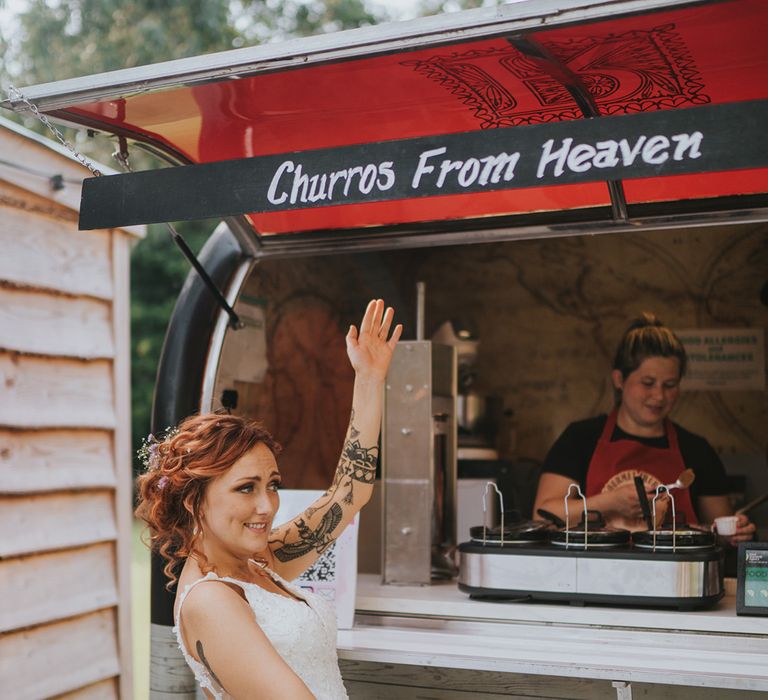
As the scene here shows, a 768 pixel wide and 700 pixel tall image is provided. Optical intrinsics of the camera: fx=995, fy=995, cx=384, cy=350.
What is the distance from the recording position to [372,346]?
2.81 metres

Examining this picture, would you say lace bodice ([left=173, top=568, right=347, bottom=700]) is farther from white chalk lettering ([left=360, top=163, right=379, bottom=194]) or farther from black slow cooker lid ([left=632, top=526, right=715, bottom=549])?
black slow cooker lid ([left=632, top=526, right=715, bottom=549])

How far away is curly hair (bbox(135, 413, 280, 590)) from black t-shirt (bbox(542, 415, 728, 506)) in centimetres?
214

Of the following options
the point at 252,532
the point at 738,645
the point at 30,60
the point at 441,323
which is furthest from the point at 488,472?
the point at 30,60

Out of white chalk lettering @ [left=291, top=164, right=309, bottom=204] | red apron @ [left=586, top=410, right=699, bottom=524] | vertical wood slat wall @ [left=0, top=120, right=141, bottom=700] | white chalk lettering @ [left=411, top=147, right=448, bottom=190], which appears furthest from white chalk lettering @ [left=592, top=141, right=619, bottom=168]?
vertical wood slat wall @ [left=0, top=120, right=141, bottom=700]

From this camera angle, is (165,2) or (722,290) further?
(165,2)

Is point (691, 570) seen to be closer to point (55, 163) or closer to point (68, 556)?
point (68, 556)

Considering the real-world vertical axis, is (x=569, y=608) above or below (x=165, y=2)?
below

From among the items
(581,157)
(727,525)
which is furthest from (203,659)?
(727,525)

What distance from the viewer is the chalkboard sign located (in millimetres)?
2199

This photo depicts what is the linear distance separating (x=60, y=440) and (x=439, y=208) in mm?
1827

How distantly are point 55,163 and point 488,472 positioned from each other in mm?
2939

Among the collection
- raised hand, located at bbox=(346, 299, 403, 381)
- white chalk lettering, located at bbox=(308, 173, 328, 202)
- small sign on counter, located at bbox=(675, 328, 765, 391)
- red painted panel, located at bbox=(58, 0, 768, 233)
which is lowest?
small sign on counter, located at bbox=(675, 328, 765, 391)

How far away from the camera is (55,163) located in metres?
4.05

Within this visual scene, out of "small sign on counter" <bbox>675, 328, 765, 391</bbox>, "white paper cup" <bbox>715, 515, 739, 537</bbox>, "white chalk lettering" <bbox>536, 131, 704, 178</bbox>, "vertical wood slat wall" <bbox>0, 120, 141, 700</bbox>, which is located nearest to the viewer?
"white chalk lettering" <bbox>536, 131, 704, 178</bbox>
